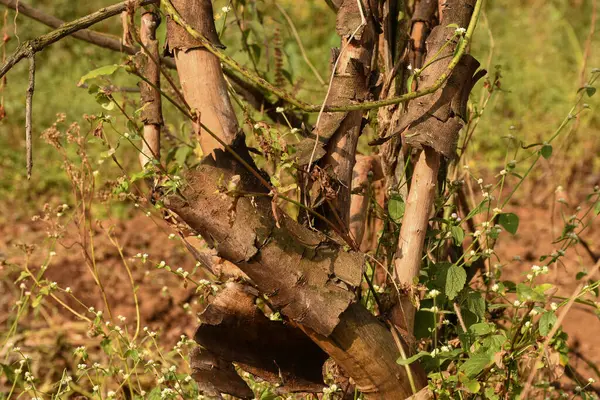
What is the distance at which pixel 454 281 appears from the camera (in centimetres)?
177

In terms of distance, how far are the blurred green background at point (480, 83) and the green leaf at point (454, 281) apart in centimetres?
229

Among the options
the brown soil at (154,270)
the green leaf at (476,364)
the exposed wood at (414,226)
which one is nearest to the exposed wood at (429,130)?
the exposed wood at (414,226)

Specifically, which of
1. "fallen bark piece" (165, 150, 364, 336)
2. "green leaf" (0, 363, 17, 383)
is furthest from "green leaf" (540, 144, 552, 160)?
"green leaf" (0, 363, 17, 383)

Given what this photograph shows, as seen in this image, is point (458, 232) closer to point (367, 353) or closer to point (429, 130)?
point (429, 130)

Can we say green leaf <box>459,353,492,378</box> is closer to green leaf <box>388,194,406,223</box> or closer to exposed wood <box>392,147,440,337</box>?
exposed wood <box>392,147,440,337</box>

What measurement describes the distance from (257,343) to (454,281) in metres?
0.49

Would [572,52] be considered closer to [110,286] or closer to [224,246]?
[110,286]

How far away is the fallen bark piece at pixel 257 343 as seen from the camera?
1773mm

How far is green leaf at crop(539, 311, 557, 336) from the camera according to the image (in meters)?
1.56

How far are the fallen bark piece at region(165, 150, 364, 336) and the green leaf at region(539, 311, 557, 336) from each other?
38cm

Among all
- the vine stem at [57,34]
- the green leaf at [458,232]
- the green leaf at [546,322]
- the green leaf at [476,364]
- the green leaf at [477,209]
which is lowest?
the green leaf at [476,364]

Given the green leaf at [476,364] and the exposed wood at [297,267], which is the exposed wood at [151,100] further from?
the green leaf at [476,364]

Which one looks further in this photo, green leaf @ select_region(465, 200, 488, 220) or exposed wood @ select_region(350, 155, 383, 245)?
exposed wood @ select_region(350, 155, 383, 245)

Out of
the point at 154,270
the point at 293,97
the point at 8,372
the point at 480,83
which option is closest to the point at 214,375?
the point at 293,97
